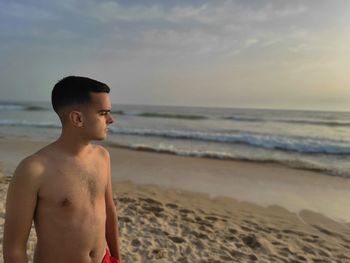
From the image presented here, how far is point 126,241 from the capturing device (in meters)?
4.31

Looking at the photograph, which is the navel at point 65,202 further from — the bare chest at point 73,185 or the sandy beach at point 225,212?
the sandy beach at point 225,212

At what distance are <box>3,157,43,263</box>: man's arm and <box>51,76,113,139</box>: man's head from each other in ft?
0.93

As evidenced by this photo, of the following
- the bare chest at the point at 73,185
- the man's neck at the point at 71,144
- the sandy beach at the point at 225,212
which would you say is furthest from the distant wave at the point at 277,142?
the man's neck at the point at 71,144

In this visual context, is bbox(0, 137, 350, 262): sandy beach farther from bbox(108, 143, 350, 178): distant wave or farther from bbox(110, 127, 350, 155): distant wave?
bbox(110, 127, 350, 155): distant wave

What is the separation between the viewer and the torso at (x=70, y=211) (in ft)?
5.26

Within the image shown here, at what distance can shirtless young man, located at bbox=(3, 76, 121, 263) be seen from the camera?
4.93 ft

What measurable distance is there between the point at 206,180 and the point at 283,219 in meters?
2.58

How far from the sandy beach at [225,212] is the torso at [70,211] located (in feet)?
7.30

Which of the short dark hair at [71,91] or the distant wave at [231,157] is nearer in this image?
the short dark hair at [71,91]

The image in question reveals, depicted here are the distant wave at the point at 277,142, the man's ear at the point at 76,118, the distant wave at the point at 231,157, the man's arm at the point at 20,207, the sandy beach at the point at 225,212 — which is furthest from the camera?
the distant wave at the point at 277,142

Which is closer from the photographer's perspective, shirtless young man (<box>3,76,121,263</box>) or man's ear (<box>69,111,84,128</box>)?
shirtless young man (<box>3,76,121,263</box>)

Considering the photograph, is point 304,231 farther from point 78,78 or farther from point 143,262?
point 78,78

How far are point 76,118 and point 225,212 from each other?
15.1ft

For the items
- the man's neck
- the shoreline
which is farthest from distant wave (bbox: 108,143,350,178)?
the man's neck
